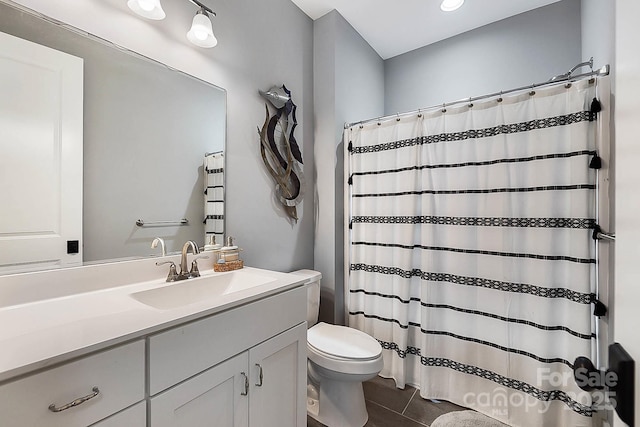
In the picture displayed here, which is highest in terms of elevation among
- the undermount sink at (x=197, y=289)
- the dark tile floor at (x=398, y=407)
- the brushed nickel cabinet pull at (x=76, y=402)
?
the undermount sink at (x=197, y=289)

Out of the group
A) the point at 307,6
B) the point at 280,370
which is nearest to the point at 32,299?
the point at 280,370

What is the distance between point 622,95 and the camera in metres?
0.41

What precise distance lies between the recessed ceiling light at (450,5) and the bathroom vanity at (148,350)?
2.26 metres

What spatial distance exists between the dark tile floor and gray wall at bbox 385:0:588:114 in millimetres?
2429

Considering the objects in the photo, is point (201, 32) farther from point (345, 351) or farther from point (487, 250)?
point (487, 250)

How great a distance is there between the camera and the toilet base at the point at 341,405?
4.92ft

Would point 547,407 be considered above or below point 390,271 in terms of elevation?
below

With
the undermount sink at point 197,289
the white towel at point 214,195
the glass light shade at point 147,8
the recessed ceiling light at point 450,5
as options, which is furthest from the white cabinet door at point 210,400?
the recessed ceiling light at point 450,5

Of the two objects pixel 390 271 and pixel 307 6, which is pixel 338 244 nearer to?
pixel 390 271

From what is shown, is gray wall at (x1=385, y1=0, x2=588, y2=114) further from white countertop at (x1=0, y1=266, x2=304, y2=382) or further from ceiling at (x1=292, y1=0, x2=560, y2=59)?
white countertop at (x1=0, y1=266, x2=304, y2=382)

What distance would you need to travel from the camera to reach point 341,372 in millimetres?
1421

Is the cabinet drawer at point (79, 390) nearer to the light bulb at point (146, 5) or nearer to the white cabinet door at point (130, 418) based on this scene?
the white cabinet door at point (130, 418)

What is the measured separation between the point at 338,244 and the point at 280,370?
1.12m

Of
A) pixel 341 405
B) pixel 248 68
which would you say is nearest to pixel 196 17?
pixel 248 68
